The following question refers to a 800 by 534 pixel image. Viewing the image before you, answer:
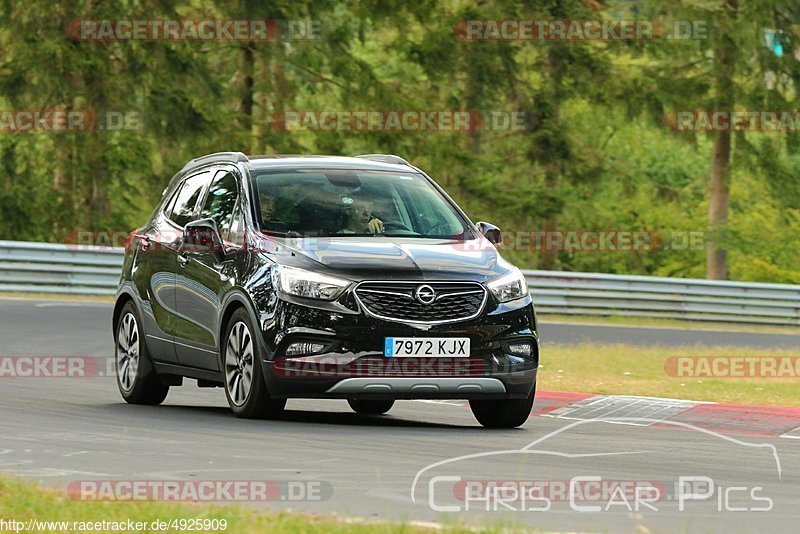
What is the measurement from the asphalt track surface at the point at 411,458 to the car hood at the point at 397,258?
1061 mm

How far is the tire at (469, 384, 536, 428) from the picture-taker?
36.6 ft

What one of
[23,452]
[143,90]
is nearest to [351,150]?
[143,90]

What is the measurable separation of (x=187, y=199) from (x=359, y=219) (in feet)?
6.03

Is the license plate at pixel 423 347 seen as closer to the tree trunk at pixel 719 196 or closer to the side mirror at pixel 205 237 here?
the side mirror at pixel 205 237

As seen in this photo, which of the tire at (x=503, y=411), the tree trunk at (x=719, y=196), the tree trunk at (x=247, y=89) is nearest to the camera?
the tire at (x=503, y=411)

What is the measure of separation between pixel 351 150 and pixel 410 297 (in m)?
30.6

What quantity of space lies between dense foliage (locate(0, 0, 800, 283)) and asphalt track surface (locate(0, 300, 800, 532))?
2176cm

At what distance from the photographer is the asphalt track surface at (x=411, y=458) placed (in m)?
7.17

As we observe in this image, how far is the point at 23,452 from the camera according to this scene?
357 inches

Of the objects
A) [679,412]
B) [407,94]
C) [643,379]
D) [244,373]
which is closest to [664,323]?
[407,94]

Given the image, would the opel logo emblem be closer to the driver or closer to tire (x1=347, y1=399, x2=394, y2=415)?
the driver

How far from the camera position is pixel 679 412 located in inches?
507

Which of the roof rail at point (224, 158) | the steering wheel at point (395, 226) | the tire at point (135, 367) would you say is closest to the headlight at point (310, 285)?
the steering wheel at point (395, 226)

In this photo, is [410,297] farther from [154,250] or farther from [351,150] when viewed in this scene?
[351,150]
